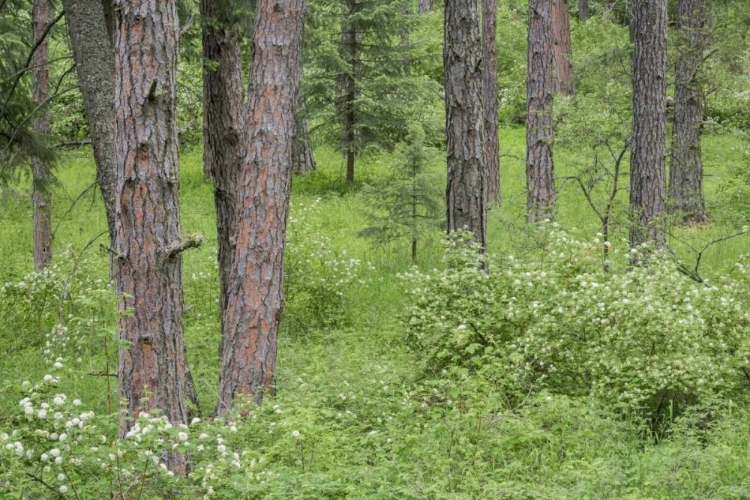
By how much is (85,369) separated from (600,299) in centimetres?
580

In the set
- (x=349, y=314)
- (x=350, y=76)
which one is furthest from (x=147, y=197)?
(x=350, y=76)

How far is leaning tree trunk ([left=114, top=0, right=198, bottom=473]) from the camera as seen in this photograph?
18.8 feet

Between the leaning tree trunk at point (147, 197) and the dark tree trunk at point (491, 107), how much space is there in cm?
1189

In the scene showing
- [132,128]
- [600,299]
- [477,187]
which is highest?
[132,128]

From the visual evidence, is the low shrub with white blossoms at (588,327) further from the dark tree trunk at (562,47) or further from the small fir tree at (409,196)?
the dark tree trunk at (562,47)

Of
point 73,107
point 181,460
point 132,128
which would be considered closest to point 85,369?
point 181,460

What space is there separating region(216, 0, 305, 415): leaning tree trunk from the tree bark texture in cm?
121

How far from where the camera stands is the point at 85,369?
975 cm

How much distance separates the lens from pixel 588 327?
7.70 metres

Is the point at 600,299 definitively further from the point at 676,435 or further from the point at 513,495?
the point at 513,495

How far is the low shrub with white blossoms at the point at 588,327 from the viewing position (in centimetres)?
721

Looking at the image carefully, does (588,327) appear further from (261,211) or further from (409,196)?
(409,196)

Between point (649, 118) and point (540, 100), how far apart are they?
2.38 metres

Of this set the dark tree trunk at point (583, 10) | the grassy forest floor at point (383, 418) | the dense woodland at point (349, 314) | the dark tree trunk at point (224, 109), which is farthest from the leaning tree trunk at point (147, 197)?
the dark tree trunk at point (583, 10)
